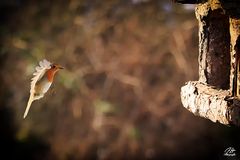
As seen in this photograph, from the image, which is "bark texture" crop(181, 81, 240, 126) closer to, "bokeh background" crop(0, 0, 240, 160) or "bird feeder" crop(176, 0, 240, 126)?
"bird feeder" crop(176, 0, 240, 126)

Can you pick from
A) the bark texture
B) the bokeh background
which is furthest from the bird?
the bokeh background

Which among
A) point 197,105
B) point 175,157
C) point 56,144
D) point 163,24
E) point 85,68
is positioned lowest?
point 175,157

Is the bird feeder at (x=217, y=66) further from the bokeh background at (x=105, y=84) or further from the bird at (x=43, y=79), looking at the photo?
the bokeh background at (x=105, y=84)

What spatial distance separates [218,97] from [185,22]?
256 centimetres

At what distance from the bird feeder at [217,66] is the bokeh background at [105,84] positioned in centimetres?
228

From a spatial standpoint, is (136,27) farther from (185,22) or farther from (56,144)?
(56,144)

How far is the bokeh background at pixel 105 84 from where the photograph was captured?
357 centimetres

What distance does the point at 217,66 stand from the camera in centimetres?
130

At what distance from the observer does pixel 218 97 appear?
1.12m

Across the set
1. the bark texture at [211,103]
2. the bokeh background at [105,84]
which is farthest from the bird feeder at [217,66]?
the bokeh background at [105,84]

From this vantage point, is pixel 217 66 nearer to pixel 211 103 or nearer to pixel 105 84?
pixel 211 103

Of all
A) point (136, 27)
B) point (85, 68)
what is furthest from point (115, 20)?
point (85, 68)

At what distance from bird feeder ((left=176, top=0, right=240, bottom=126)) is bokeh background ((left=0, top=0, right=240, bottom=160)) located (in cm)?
228

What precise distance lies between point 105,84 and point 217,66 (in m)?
2.36
